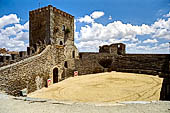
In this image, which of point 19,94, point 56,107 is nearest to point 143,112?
point 56,107

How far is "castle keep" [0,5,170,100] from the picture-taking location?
8.52m

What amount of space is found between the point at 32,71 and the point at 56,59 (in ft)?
12.1

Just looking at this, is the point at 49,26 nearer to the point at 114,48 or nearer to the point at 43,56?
the point at 43,56

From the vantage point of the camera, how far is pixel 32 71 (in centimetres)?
885

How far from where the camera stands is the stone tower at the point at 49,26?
51.2ft

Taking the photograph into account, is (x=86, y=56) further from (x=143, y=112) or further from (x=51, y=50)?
(x=143, y=112)

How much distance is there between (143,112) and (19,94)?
731 centimetres

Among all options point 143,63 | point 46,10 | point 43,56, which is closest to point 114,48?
point 143,63

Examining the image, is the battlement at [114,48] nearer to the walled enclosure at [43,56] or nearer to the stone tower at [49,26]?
the walled enclosure at [43,56]

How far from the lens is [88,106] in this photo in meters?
3.58

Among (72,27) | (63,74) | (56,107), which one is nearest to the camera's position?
(56,107)

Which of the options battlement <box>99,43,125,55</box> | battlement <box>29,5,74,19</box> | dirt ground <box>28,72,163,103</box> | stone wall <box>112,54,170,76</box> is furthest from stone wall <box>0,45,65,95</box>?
battlement <box>99,43,125,55</box>

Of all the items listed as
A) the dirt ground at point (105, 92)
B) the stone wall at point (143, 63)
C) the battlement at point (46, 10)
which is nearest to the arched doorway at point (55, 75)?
the dirt ground at point (105, 92)

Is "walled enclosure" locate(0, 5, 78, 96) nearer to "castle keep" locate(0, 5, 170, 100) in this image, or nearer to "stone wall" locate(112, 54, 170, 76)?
"castle keep" locate(0, 5, 170, 100)
